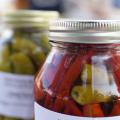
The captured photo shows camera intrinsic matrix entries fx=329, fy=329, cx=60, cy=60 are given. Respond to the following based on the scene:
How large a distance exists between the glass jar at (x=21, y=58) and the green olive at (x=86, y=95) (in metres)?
0.15

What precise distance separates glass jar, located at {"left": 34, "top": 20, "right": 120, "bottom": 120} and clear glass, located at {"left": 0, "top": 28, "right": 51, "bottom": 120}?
12 cm

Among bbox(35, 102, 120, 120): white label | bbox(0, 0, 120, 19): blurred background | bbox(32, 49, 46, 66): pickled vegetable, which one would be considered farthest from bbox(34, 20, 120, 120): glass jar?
bbox(0, 0, 120, 19): blurred background

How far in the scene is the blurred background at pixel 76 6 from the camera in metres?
0.95

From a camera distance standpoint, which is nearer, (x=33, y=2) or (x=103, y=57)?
(x=103, y=57)

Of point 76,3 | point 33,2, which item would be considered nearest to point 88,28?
point 76,3

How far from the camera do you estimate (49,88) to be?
1.13 feet

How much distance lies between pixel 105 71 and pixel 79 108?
5cm

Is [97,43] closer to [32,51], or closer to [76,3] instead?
[32,51]

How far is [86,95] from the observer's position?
1.07 ft

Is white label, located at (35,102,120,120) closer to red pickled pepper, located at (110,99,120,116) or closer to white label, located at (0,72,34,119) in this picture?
red pickled pepper, located at (110,99,120,116)

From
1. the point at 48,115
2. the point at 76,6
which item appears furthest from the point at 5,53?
the point at 76,6

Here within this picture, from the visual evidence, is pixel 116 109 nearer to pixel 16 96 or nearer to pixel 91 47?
pixel 91 47

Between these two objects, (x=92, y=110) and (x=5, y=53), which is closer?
(x=92, y=110)

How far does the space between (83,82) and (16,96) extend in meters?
0.18
